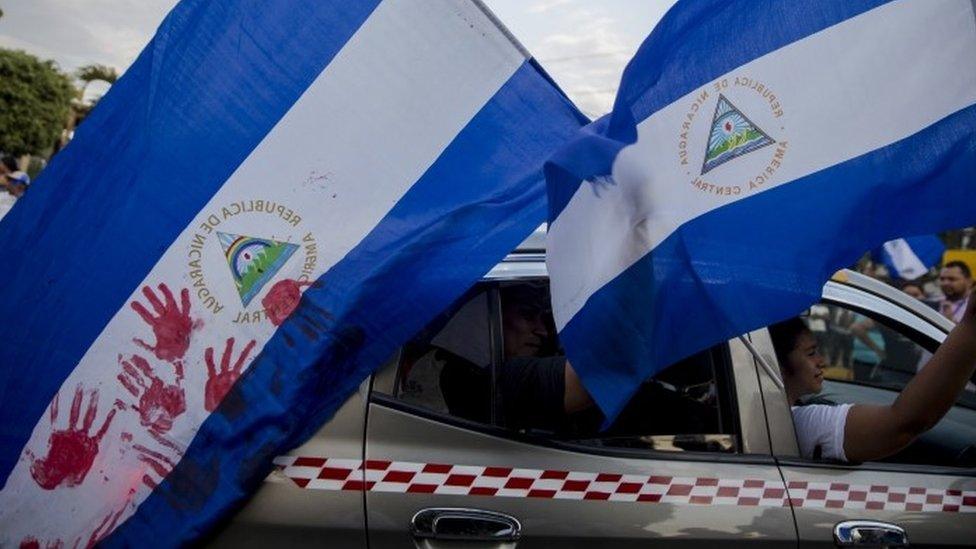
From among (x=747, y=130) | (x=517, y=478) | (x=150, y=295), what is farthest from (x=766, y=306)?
(x=150, y=295)

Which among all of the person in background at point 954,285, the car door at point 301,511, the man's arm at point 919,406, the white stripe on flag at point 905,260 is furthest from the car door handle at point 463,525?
the person in background at point 954,285

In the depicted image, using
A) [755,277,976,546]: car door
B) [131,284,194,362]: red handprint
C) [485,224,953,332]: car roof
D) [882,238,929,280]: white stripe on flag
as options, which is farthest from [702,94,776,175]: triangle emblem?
[882,238,929,280]: white stripe on flag

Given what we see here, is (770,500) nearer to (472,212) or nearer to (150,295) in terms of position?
(472,212)

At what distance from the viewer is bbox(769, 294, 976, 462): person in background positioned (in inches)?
91.9

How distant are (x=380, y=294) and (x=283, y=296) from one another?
0.24 meters

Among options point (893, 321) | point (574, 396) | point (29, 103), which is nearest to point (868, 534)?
point (893, 321)

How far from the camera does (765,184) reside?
2287 millimetres

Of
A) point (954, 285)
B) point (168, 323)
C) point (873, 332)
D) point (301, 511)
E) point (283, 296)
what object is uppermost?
point (954, 285)

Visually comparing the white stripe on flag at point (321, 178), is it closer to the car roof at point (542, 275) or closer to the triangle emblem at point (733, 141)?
the car roof at point (542, 275)

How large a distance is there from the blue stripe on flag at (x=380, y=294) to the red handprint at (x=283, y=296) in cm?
3

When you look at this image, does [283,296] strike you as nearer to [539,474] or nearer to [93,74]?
[539,474]

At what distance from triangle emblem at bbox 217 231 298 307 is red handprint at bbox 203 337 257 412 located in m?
0.11

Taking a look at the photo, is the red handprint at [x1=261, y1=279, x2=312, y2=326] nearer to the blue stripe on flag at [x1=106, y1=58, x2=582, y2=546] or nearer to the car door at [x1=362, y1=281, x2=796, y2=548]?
the blue stripe on flag at [x1=106, y1=58, x2=582, y2=546]

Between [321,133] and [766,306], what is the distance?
1.20m
